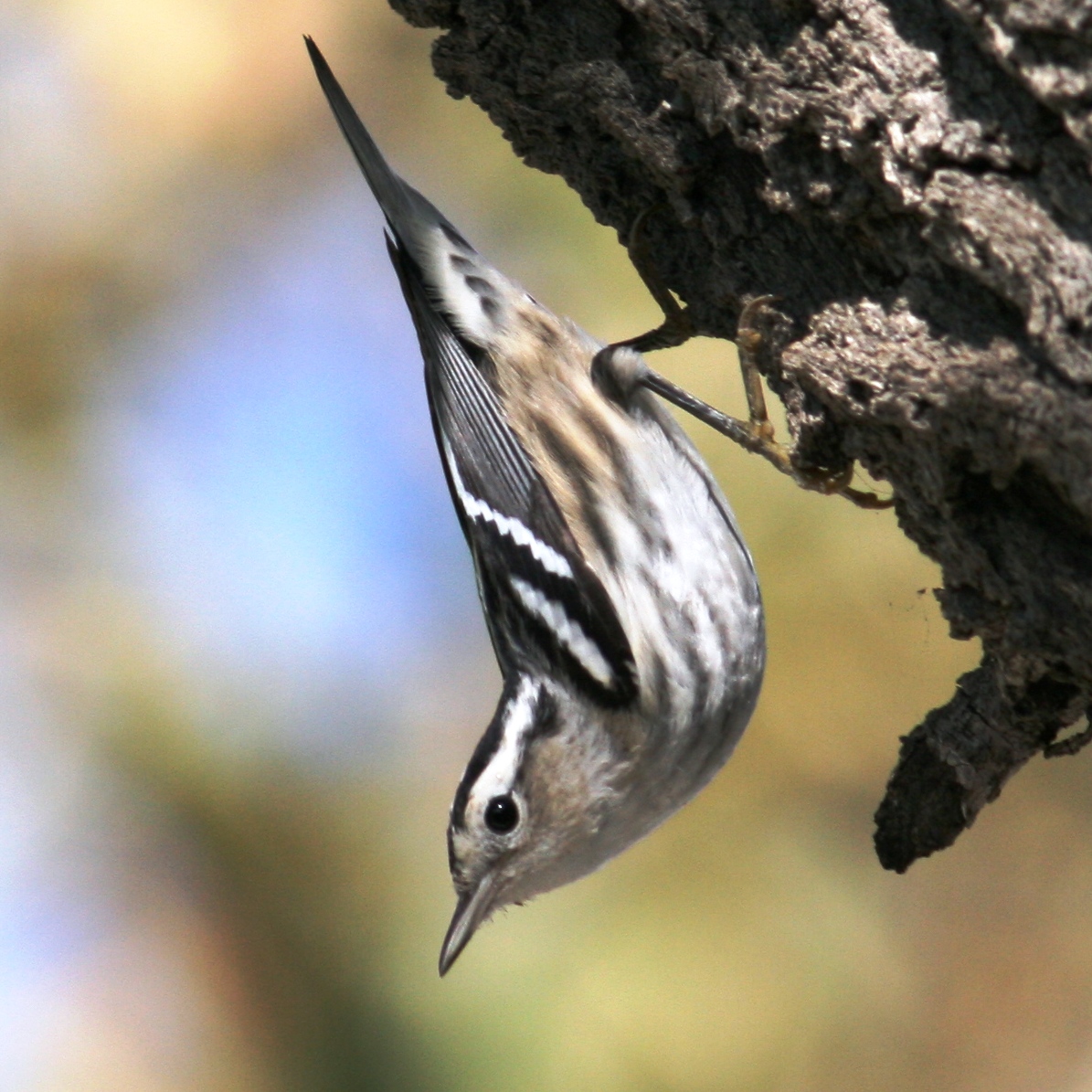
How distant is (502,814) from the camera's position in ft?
8.09

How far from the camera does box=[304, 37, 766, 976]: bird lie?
2498 millimetres

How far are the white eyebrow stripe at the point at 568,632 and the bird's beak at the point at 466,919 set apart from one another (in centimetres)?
50

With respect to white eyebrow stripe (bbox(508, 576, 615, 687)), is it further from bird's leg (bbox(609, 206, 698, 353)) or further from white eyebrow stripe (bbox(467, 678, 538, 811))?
bird's leg (bbox(609, 206, 698, 353))

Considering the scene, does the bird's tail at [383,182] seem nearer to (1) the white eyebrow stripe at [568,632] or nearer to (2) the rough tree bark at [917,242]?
(2) the rough tree bark at [917,242]

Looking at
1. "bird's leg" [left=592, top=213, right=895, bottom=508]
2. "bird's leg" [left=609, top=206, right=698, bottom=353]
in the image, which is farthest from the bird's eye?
"bird's leg" [left=609, top=206, right=698, bottom=353]

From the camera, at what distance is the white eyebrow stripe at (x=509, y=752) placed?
8.05ft

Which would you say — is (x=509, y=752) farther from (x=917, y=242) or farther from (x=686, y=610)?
(x=917, y=242)

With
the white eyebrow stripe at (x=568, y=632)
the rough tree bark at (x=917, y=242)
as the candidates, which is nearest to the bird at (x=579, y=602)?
the white eyebrow stripe at (x=568, y=632)

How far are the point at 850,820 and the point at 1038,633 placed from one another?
2.87m

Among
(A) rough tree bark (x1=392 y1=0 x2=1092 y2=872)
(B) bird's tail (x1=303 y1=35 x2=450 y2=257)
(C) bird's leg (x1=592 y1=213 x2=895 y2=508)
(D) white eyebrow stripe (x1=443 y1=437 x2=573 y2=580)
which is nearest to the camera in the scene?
(A) rough tree bark (x1=392 y1=0 x2=1092 y2=872)

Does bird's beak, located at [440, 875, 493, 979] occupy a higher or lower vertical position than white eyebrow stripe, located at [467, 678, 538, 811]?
lower

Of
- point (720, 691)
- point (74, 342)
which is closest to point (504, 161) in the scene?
point (74, 342)

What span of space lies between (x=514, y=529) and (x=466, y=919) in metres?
0.84

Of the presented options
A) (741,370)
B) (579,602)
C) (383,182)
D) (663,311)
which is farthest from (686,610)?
(383,182)
